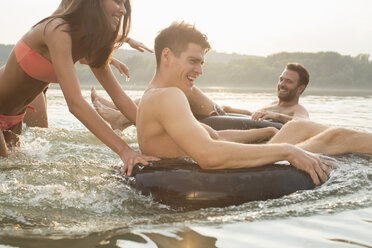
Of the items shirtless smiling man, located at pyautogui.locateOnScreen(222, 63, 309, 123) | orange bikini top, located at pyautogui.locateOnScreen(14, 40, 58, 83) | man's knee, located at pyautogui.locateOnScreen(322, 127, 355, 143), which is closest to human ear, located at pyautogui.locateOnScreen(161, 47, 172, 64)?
orange bikini top, located at pyautogui.locateOnScreen(14, 40, 58, 83)

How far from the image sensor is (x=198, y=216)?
2799 mm

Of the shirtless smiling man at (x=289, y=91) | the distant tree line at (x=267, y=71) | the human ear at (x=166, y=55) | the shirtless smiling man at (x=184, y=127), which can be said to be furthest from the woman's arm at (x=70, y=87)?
the distant tree line at (x=267, y=71)

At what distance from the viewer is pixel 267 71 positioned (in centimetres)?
4775

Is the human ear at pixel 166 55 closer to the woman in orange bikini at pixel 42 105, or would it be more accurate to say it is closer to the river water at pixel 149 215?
the river water at pixel 149 215

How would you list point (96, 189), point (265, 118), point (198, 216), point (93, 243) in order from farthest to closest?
point (265, 118), point (96, 189), point (198, 216), point (93, 243)

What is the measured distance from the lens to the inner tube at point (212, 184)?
9.64ft

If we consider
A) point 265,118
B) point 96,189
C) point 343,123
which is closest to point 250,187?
point 96,189

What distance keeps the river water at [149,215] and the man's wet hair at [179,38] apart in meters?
1.04

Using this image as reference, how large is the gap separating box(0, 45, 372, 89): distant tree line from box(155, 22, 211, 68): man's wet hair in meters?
37.5

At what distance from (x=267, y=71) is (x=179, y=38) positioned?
45.5 m

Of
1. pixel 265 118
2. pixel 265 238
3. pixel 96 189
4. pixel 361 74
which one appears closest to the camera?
pixel 265 238

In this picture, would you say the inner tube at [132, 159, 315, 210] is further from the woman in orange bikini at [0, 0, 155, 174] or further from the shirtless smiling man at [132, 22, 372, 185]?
the woman in orange bikini at [0, 0, 155, 174]

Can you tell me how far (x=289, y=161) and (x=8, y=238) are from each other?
1826 millimetres

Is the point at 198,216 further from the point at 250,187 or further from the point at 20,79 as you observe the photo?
the point at 20,79
